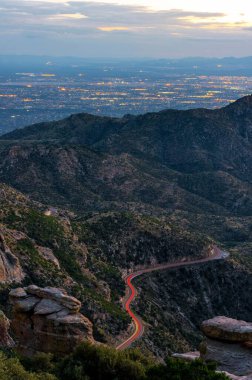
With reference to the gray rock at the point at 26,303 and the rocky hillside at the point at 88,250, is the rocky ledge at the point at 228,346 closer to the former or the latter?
the gray rock at the point at 26,303

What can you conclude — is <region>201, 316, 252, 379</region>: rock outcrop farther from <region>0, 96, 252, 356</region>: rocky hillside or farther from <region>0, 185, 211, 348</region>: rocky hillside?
<region>0, 96, 252, 356</region>: rocky hillside

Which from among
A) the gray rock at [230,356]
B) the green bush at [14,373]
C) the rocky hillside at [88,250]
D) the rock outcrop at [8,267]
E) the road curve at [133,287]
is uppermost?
the green bush at [14,373]

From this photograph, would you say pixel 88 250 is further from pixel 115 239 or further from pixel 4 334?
pixel 4 334

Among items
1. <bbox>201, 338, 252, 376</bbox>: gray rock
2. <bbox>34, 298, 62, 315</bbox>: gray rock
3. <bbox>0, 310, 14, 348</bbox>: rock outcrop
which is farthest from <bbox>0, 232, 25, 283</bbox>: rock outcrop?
<bbox>201, 338, 252, 376</bbox>: gray rock

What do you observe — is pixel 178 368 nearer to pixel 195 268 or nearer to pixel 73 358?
pixel 73 358

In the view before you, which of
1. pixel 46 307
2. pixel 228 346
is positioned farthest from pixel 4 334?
pixel 228 346

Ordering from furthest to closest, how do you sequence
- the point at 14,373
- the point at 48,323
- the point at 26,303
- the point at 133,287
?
the point at 133,287 < the point at 26,303 < the point at 48,323 < the point at 14,373

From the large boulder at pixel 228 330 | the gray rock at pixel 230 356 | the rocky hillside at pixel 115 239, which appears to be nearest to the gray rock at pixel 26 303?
the large boulder at pixel 228 330
